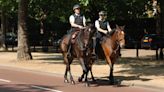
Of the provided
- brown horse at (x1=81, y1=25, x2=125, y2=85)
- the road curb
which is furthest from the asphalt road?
brown horse at (x1=81, y1=25, x2=125, y2=85)

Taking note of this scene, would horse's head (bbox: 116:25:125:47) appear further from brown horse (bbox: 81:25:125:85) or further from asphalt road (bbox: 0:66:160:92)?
asphalt road (bbox: 0:66:160:92)

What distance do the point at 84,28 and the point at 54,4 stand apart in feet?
66.4

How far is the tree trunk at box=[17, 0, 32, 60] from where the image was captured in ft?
92.0

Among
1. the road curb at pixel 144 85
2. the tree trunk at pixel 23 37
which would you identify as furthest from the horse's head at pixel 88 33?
the tree trunk at pixel 23 37

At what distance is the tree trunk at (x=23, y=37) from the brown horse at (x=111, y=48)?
11.6 meters

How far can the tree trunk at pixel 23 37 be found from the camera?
2803 cm

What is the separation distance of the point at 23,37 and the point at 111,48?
41.8 feet

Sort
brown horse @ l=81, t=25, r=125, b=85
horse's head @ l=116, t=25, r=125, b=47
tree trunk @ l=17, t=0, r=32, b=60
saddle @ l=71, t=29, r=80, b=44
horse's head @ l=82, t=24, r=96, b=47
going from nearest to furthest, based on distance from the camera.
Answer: horse's head @ l=116, t=25, r=125, b=47 → horse's head @ l=82, t=24, r=96, b=47 → brown horse @ l=81, t=25, r=125, b=85 → saddle @ l=71, t=29, r=80, b=44 → tree trunk @ l=17, t=0, r=32, b=60

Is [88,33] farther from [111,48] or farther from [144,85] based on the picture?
[144,85]

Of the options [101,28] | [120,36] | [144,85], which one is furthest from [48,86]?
[144,85]

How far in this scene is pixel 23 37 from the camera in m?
28.4

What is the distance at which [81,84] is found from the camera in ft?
55.2

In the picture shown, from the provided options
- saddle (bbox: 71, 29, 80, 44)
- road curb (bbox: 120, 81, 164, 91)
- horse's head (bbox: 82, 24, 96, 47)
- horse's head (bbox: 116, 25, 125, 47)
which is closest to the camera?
road curb (bbox: 120, 81, 164, 91)

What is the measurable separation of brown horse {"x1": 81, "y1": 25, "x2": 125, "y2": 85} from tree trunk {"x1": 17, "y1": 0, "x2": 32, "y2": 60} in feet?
38.0
